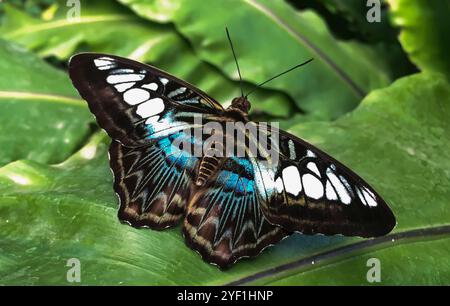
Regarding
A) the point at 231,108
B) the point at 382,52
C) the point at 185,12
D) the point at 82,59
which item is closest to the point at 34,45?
the point at 185,12

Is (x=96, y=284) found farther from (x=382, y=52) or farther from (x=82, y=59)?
(x=382, y=52)

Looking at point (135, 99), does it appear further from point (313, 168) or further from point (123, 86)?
point (313, 168)

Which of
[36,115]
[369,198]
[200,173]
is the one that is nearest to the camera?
[369,198]

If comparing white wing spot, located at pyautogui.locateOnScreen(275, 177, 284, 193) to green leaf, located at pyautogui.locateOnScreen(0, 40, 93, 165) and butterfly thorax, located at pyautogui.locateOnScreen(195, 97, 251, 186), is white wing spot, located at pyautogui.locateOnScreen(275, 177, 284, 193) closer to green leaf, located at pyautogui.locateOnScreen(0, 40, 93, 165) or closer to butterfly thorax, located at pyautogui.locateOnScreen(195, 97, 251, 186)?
butterfly thorax, located at pyautogui.locateOnScreen(195, 97, 251, 186)

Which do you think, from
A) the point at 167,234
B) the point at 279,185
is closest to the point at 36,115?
the point at 167,234

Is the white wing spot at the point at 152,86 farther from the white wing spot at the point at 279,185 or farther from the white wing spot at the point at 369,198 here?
the white wing spot at the point at 369,198

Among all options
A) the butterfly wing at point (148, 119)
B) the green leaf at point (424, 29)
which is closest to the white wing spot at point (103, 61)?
the butterfly wing at point (148, 119)
